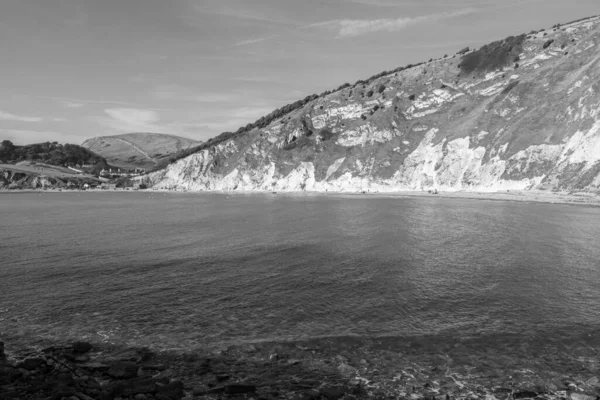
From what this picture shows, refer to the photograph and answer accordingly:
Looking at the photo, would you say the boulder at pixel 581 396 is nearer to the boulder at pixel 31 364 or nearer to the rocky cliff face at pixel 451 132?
the boulder at pixel 31 364

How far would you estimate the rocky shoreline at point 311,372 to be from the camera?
11.5 meters

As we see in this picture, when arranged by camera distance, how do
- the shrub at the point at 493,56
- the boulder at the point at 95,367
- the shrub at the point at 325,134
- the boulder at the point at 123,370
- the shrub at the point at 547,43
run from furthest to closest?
the shrub at the point at 325,134
the shrub at the point at 493,56
the shrub at the point at 547,43
the boulder at the point at 95,367
the boulder at the point at 123,370

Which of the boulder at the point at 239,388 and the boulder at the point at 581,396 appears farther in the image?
the boulder at the point at 239,388

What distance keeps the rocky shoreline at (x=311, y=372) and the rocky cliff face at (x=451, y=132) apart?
77941 mm

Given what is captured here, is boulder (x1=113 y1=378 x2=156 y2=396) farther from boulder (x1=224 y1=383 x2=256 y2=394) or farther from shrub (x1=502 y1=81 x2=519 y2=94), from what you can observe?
shrub (x1=502 y1=81 x2=519 y2=94)

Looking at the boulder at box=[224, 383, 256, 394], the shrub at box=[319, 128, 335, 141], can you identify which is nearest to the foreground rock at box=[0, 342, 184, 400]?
the boulder at box=[224, 383, 256, 394]

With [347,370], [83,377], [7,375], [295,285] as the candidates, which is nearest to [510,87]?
[295,285]

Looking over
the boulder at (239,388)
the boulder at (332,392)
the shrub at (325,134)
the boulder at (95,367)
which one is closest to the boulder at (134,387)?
the boulder at (95,367)

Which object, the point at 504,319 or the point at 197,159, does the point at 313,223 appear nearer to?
the point at 504,319

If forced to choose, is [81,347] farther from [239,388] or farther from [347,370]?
[347,370]

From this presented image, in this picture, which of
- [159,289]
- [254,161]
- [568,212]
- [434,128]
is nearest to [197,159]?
[254,161]

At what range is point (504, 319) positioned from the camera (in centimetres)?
1742

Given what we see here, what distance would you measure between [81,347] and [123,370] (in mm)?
3000

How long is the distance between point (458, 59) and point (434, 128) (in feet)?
151
